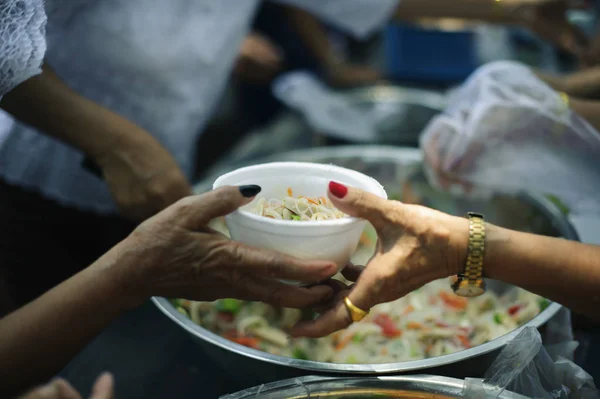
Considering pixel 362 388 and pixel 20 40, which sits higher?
pixel 20 40

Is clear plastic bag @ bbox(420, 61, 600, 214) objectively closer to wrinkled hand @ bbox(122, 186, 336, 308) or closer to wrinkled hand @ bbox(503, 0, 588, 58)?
wrinkled hand @ bbox(122, 186, 336, 308)

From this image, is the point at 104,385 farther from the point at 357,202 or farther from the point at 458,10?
the point at 458,10

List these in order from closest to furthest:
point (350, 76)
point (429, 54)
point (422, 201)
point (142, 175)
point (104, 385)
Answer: point (104, 385)
point (142, 175)
point (422, 201)
point (350, 76)
point (429, 54)

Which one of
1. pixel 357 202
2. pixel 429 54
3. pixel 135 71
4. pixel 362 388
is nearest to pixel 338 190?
pixel 357 202

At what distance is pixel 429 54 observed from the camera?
12.1 feet

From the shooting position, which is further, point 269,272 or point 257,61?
point 257,61

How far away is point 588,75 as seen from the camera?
223 centimetres

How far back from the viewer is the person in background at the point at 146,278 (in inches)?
42.3

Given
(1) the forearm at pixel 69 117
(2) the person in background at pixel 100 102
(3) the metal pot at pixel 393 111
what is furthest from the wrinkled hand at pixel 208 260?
(3) the metal pot at pixel 393 111

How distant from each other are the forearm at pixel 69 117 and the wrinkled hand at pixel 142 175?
35mm

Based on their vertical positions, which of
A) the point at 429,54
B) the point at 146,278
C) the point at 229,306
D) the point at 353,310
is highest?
the point at 429,54

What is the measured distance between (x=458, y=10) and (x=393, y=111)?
1.06 m

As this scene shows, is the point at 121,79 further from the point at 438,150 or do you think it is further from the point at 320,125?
the point at 438,150

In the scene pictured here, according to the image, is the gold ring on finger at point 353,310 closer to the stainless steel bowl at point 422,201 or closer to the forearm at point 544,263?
the stainless steel bowl at point 422,201
